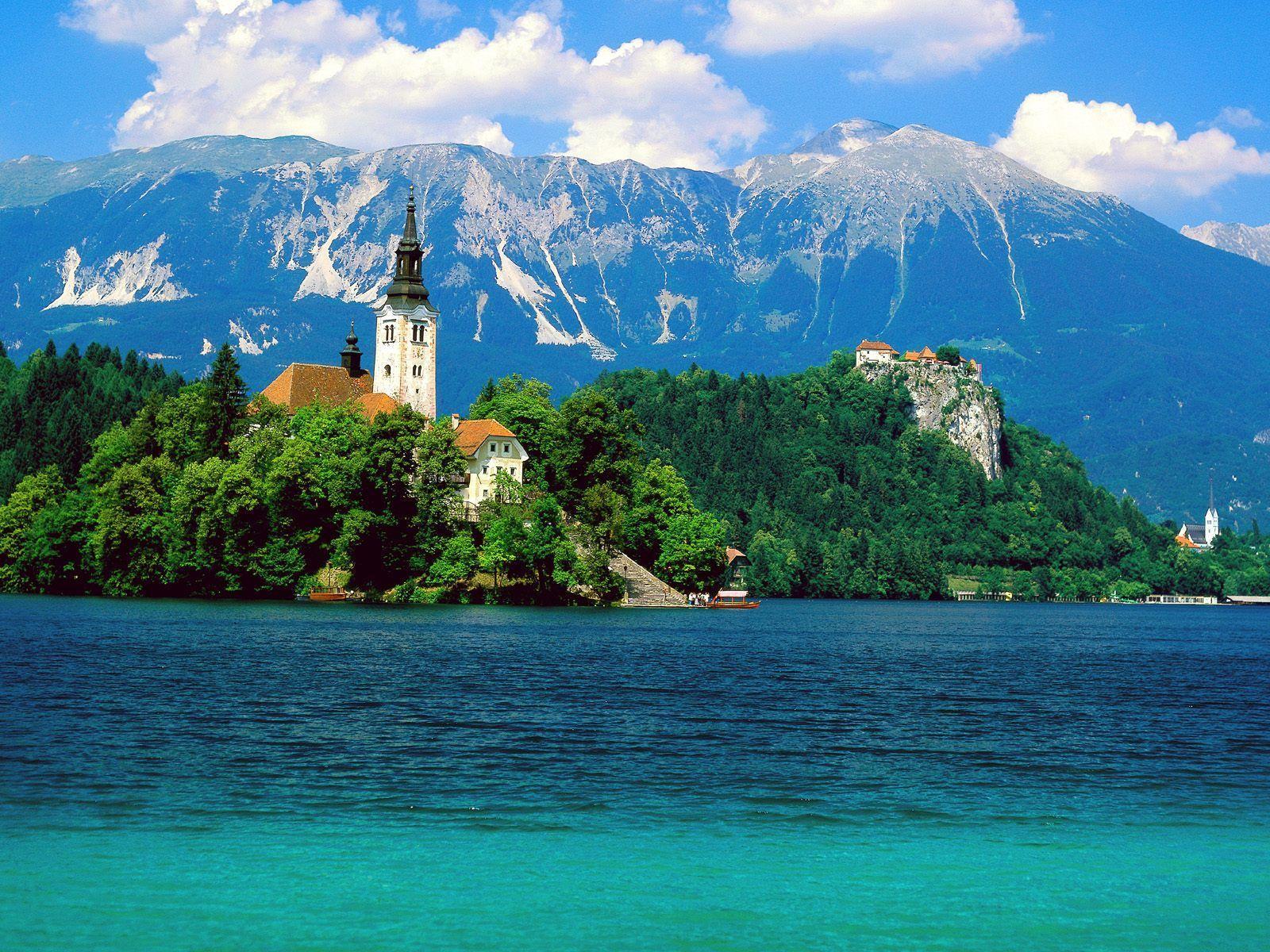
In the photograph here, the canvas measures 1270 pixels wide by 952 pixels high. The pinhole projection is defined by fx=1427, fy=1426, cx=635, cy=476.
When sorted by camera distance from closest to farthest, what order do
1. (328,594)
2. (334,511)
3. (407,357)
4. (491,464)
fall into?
1. (334,511)
2. (328,594)
3. (491,464)
4. (407,357)

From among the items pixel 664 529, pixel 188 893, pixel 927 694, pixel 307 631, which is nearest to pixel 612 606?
pixel 664 529

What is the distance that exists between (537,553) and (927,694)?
58.4 m

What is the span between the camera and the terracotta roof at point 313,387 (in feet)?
438

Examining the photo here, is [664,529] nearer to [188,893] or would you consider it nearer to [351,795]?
[351,795]

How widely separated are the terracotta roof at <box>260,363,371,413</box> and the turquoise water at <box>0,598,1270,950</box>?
7423 centimetres

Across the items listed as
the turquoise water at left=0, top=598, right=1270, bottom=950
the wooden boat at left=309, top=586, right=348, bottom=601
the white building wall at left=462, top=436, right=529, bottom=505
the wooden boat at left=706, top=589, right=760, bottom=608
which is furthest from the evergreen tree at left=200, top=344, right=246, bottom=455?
the turquoise water at left=0, top=598, right=1270, bottom=950

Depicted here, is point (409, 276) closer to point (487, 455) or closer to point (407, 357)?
point (407, 357)

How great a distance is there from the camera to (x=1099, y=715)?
48500 millimetres

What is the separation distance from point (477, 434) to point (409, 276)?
1174 inches

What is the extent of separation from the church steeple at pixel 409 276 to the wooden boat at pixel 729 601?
1597 inches

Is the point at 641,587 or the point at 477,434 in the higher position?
the point at 477,434

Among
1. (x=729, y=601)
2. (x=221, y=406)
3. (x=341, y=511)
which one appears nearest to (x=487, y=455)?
(x=341, y=511)

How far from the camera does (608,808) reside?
2802 centimetres

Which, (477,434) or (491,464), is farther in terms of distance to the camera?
(477,434)
